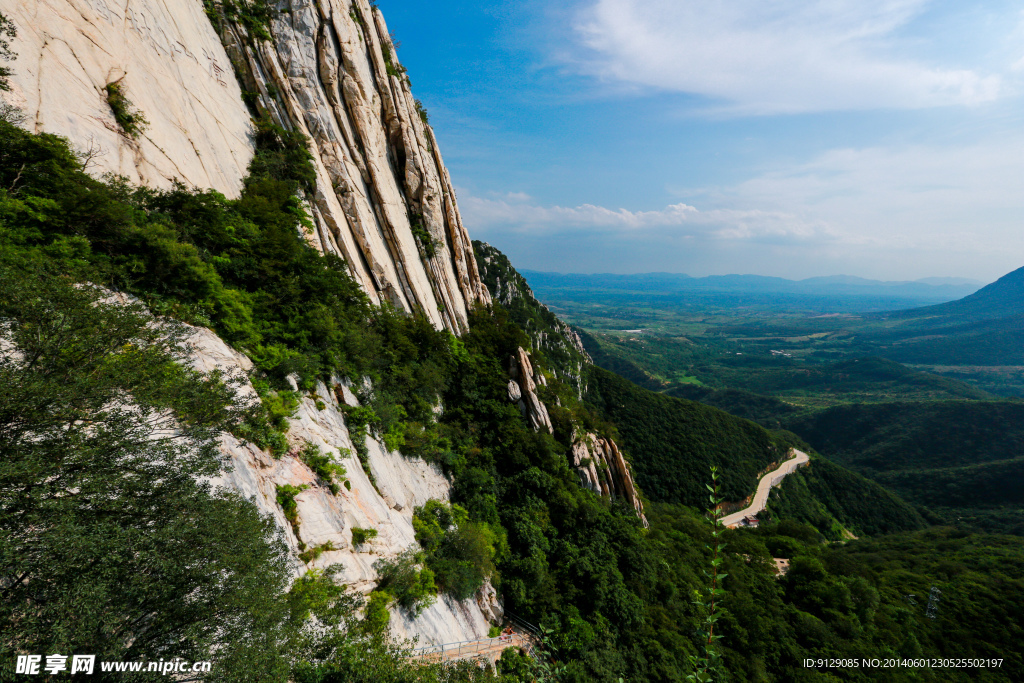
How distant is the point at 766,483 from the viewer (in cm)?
6675

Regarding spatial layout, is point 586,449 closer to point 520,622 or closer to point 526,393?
point 526,393

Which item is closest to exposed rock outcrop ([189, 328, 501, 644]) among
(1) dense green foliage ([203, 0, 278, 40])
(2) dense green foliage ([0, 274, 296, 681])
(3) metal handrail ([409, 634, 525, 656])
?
(3) metal handrail ([409, 634, 525, 656])

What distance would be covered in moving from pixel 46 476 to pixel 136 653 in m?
3.06

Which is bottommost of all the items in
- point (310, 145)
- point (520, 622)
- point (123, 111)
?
point (520, 622)

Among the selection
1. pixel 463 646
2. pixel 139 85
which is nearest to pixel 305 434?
pixel 463 646

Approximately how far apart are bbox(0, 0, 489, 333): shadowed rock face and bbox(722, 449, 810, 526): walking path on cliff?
173 feet

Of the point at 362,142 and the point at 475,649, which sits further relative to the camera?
the point at 362,142

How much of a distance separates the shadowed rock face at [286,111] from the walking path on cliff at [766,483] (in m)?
52.8

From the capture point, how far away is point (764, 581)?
33.2m

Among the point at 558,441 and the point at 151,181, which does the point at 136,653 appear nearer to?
the point at 151,181

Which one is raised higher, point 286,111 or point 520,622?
point 286,111

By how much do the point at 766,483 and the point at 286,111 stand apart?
83.5 meters

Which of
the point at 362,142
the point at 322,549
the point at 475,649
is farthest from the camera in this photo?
the point at 362,142

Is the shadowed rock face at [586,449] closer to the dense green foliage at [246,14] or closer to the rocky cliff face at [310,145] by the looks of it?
the rocky cliff face at [310,145]
